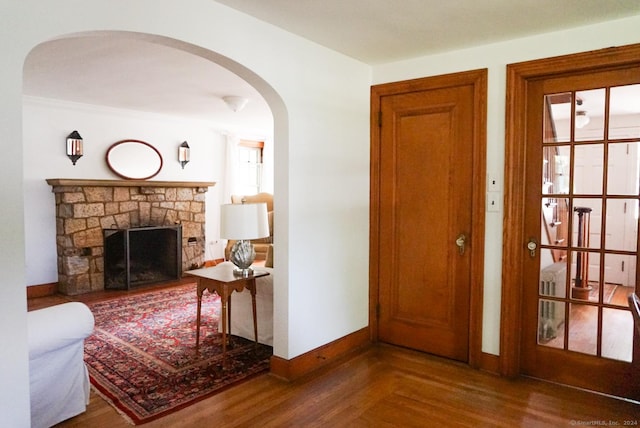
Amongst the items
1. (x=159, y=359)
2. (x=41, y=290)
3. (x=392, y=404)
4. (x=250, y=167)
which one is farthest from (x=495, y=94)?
(x=41, y=290)

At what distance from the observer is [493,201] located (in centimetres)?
304

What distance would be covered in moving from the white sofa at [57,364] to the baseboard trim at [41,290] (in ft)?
11.4

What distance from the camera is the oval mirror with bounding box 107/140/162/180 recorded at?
582 centimetres

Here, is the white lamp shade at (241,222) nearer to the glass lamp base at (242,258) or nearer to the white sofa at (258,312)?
the glass lamp base at (242,258)

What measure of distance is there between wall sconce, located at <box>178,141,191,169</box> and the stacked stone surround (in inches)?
15.1

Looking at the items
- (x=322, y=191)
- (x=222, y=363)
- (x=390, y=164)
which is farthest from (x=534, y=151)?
(x=222, y=363)

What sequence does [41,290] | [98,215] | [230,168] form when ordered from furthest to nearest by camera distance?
[230,168], [98,215], [41,290]

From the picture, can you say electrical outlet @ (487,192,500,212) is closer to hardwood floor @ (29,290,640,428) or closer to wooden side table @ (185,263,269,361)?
hardwood floor @ (29,290,640,428)

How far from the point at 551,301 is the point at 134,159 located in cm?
540

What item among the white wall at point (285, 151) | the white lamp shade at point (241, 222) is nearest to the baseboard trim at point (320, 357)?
the white wall at point (285, 151)

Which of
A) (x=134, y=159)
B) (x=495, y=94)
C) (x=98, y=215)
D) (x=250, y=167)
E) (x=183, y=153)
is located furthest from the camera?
(x=250, y=167)

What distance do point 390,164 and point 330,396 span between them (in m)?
1.85

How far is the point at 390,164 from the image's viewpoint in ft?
11.6

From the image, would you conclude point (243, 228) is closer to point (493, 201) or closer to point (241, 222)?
point (241, 222)
